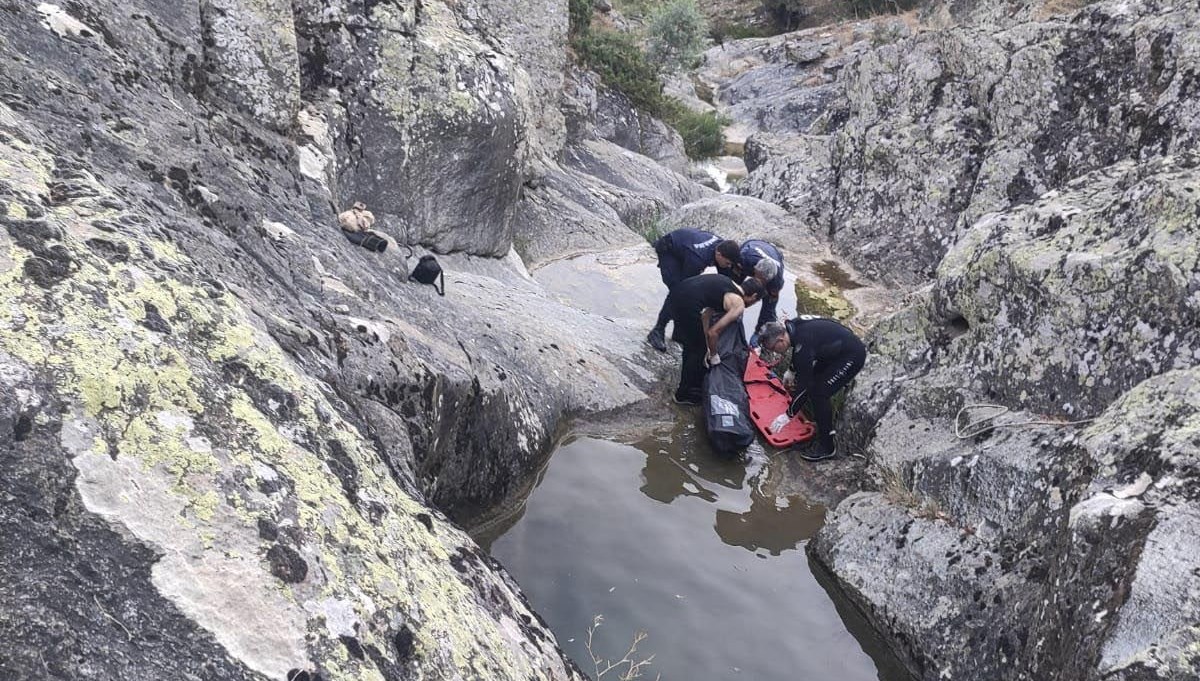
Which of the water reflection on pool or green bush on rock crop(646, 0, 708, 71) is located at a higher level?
green bush on rock crop(646, 0, 708, 71)

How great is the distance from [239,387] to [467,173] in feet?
→ 25.4

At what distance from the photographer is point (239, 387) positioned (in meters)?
2.88

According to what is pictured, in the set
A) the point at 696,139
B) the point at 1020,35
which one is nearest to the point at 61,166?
the point at 1020,35

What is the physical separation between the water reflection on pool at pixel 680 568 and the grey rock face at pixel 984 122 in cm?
523

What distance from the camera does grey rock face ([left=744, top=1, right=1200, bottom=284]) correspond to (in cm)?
1034

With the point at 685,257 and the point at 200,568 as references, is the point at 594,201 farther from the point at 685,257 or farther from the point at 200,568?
the point at 200,568

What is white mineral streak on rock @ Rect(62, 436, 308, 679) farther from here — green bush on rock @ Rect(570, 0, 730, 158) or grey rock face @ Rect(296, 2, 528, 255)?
green bush on rock @ Rect(570, 0, 730, 158)

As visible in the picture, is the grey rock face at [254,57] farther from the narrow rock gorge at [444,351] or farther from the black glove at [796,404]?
the black glove at [796,404]

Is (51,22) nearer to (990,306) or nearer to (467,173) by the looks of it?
(467,173)

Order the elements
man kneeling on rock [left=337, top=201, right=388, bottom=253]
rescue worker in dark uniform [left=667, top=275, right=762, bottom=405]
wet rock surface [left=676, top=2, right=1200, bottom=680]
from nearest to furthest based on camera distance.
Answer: wet rock surface [left=676, top=2, right=1200, bottom=680] < man kneeling on rock [left=337, top=201, right=388, bottom=253] < rescue worker in dark uniform [left=667, top=275, right=762, bottom=405]

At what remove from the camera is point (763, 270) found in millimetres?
9039

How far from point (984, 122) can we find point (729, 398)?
7734 millimetres

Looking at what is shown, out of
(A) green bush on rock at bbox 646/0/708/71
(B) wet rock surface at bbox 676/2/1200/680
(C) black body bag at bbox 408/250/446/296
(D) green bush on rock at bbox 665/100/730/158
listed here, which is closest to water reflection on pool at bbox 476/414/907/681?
(B) wet rock surface at bbox 676/2/1200/680

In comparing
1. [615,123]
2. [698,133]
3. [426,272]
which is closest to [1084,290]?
[426,272]
